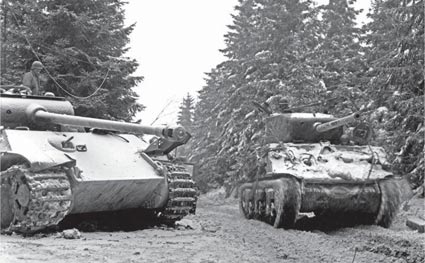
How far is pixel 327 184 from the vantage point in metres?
10.0

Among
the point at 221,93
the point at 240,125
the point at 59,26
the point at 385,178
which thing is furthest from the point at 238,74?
the point at 385,178

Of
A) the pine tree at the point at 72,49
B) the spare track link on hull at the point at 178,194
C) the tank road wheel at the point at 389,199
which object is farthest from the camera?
the pine tree at the point at 72,49

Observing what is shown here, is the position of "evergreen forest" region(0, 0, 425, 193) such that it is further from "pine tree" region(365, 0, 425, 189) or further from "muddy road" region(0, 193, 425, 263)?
"muddy road" region(0, 193, 425, 263)

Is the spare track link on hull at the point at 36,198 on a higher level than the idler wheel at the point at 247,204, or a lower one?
higher

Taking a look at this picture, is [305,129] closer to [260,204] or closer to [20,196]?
[260,204]

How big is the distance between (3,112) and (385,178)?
275 inches

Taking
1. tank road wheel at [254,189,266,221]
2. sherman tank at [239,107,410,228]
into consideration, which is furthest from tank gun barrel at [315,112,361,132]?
tank road wheel at [254,189,266,221]

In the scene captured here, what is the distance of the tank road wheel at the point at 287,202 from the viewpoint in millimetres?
9562

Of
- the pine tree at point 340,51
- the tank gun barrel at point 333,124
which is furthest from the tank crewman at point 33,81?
the pine tree at point 340,51

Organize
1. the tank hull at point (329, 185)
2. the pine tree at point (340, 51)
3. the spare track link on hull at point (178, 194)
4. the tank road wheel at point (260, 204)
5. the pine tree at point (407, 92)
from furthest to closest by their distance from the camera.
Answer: the pine tree at point (340, 51)
the pine tree at point (407, 92)
the tank road wheel at point (260, 204)
the tank hull at point (329, 185)
the spare track link on hull at point (178, 194)

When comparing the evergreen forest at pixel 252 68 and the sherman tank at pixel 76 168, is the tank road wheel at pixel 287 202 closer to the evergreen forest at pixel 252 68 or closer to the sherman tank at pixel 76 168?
the sherman tank at pixel 76 168

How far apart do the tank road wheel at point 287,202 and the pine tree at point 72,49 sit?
7.69 m

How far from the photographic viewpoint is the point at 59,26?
1598 cm

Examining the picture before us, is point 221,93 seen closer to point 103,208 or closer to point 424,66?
point 424,66
